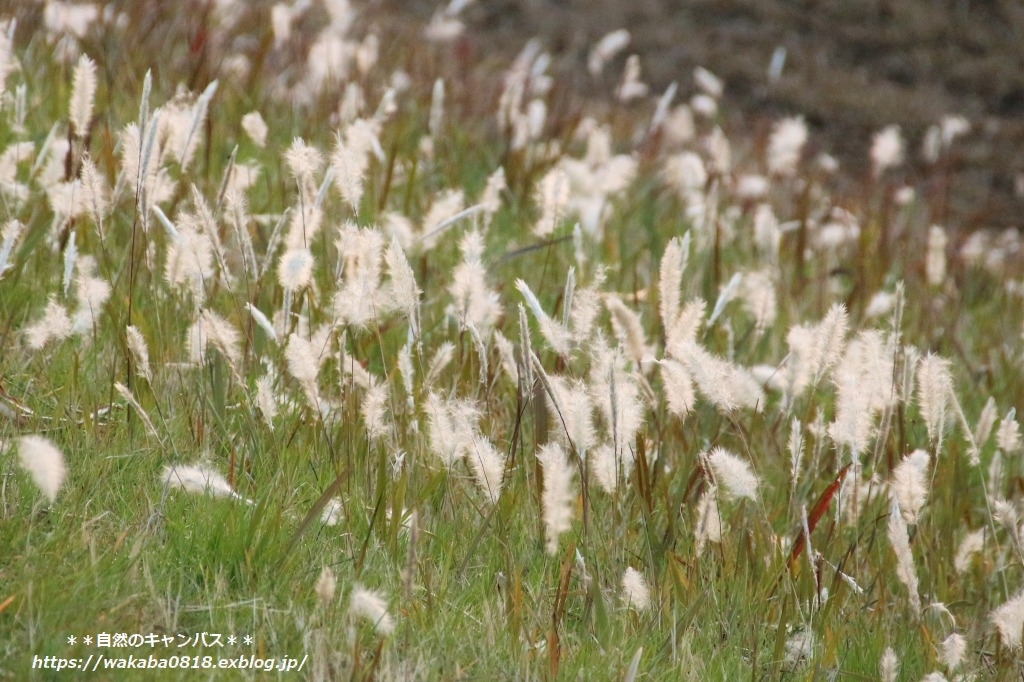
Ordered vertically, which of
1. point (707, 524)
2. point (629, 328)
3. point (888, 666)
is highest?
point (629, 328)

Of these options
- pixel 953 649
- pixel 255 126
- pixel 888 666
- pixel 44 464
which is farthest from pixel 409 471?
pixel 255 126

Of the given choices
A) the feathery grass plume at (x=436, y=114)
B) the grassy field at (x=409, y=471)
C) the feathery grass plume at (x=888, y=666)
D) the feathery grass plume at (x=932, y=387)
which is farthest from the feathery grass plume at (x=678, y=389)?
the feathery grass plume at (x=436, y=114)

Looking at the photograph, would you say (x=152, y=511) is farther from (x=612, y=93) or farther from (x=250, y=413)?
(x=612, y=93)

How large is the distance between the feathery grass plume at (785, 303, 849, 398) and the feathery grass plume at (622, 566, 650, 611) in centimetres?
57

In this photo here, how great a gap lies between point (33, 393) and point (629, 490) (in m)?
1.30

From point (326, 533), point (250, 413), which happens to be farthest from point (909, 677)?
point (250, 413)

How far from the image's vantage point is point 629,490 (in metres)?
2.49

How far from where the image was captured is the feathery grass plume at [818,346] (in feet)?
7.38

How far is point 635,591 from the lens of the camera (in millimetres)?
2014

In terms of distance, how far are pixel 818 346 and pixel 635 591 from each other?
67 cm

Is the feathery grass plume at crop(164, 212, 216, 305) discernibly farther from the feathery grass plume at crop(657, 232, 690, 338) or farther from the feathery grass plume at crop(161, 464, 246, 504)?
the feathery grass plume at crop(657, 232, 690, 338)

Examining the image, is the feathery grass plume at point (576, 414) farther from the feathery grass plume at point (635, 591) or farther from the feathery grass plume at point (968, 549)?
the feathery grass plume at point (968, 549)

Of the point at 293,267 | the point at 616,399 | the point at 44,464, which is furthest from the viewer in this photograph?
the point at 293,267

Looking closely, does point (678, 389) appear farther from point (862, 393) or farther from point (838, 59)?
point (838, 59)
